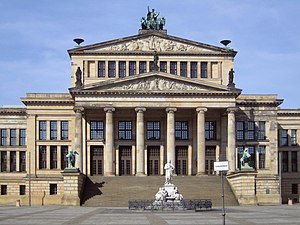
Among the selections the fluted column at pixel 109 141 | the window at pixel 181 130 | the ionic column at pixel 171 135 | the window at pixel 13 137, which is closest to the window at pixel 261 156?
the window at pixel 181 130

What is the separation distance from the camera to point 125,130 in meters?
92.1

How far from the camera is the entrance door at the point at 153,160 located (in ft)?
300

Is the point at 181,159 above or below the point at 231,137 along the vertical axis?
below

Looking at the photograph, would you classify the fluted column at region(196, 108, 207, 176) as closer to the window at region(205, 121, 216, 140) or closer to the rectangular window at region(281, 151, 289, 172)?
the window at region(205, 121, 216, 140)

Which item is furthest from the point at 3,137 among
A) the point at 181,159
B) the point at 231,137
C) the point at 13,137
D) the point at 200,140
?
the point at 231,137

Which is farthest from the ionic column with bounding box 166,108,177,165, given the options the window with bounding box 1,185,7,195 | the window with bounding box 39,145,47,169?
the window with bounding box 1,185,7,195

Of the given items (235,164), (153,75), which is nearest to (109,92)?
(153,75)

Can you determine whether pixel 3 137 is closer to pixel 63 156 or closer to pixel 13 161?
Answer: pixel 13 161

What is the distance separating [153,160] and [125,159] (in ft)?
13.5

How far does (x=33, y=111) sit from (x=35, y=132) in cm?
312

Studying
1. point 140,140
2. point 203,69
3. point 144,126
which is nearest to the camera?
point 140,140

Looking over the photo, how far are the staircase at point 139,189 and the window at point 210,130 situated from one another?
32.8 feet

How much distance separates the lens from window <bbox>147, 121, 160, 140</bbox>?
92375 millimetres

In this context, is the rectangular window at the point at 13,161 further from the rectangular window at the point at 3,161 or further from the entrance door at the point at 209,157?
the entrance door at the point at 209,157
